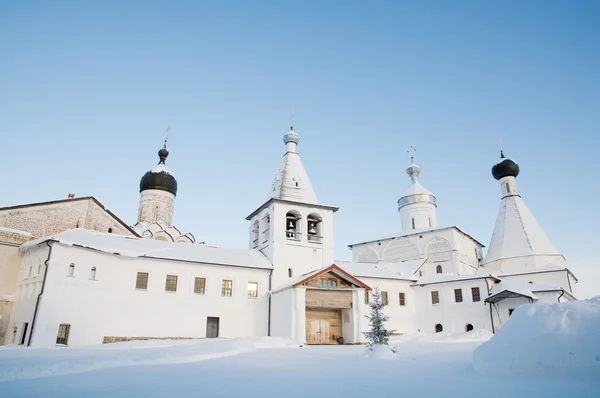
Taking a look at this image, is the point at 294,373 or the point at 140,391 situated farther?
the point at 294,373

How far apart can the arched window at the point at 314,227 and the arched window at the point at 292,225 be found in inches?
27.0

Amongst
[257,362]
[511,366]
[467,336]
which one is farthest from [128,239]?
[511,366]

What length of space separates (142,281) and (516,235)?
28.4 metres

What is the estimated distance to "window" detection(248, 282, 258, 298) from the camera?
80.0 feet

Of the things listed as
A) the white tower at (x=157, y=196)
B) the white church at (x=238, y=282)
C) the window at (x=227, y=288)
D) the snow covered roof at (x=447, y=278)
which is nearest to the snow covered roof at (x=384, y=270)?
the white church at (x=238, y=282)

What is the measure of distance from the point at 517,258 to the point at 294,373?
29.2 m

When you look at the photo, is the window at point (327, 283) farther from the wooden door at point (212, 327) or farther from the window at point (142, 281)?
the window at point (142, 281)

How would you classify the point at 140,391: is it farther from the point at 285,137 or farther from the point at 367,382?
the point at 285,137

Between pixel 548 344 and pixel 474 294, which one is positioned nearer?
pixel 548 344

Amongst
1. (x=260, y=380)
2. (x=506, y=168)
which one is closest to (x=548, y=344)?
(x=260, y=380)

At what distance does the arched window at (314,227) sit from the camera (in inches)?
1083

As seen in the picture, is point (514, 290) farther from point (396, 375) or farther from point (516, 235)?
point (396, 375)

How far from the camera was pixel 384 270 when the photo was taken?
98.2 ft

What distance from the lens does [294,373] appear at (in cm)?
885
